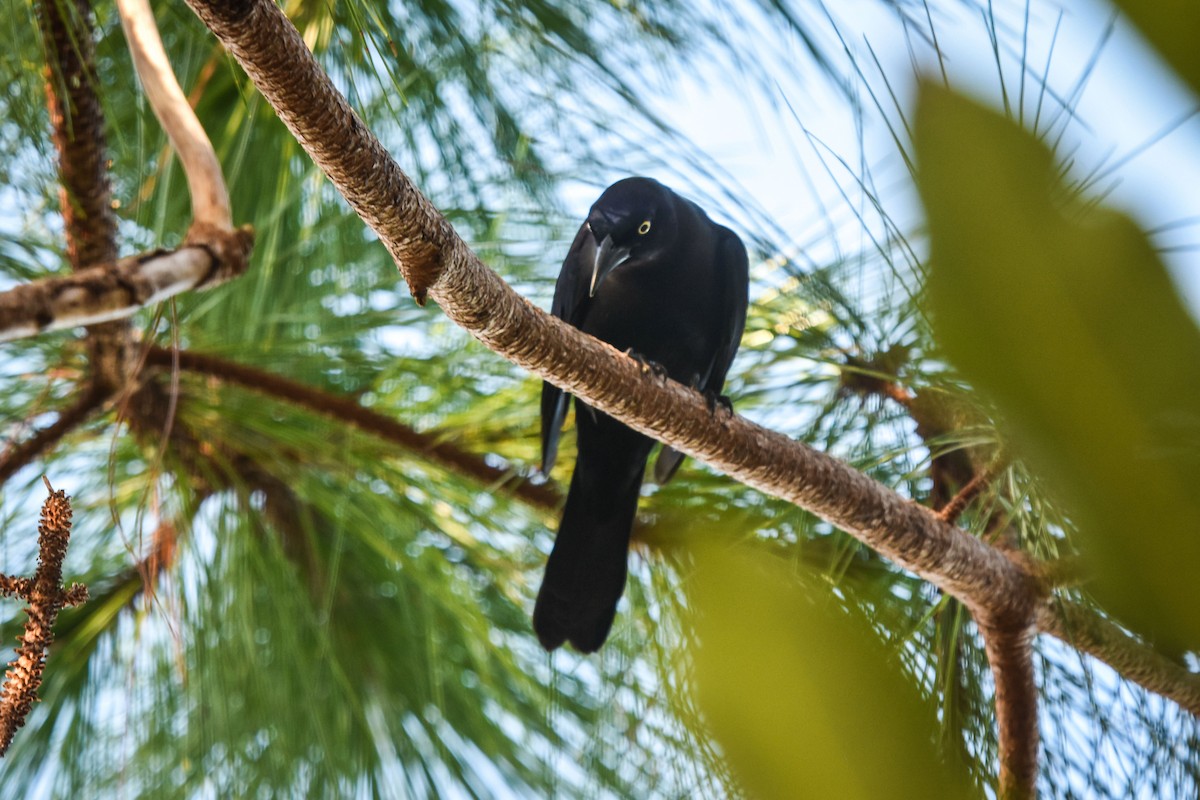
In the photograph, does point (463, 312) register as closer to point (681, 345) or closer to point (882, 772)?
point (882, 772)

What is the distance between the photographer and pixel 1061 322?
0.45 ft

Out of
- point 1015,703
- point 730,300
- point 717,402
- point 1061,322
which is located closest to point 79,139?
point 717,402

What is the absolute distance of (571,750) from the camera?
1.61 metres

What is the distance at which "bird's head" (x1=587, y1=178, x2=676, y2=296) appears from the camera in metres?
1.40

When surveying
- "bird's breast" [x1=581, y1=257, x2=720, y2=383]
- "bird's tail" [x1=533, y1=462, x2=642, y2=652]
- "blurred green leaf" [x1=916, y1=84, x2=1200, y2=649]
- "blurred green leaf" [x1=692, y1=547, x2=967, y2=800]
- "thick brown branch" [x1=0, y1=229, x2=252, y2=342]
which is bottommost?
"bird's tail" [x1=533, y1=462, x2=642, y2=652]

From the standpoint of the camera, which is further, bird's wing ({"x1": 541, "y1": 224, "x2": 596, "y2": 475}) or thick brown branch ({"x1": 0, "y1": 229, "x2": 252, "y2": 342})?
bird's wing ({"x1": 541, "y1": 224, "x2": 596, "y2": 475})

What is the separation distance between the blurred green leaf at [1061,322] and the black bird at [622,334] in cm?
111

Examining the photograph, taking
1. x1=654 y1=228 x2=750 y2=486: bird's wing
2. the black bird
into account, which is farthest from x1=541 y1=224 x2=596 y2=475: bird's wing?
x1=654 y1=228 x2=750 y2=486: bird's wing

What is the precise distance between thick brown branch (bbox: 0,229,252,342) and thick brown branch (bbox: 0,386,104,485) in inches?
25.1

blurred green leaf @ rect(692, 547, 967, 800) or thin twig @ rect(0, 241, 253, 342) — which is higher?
blurred green leaf @ rect(692, 547, 967, 800)

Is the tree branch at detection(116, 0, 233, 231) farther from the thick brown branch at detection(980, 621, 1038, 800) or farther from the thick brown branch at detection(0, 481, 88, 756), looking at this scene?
the thick brown branch at detection(980, 621, 1038, 800)

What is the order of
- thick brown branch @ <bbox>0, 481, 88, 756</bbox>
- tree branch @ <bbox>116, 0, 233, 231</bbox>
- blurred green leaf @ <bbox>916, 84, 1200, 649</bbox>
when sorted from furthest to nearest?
tree branch @ <bbox>116, 0, 233, 231</bbox> < thick brown branch @ <bbox>0, 481, 88, 756</bbox> < blurred green leaf @ <bbox>916, 84, 1200, 649</bbox>

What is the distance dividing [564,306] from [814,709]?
135 cm

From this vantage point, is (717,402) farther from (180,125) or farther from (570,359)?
(180,125)
